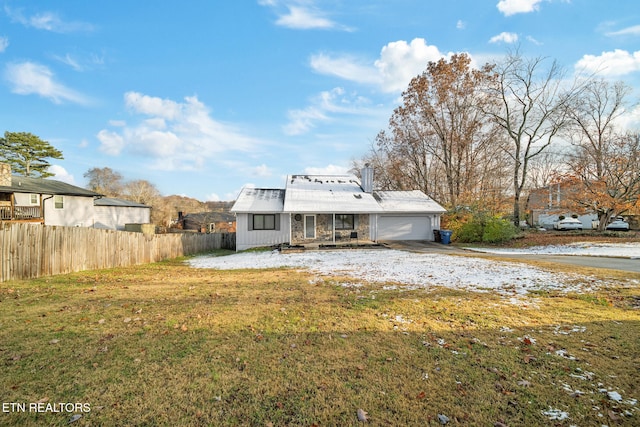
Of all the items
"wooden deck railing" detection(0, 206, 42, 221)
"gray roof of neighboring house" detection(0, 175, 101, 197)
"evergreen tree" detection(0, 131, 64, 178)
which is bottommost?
"wooden deck railing" detection(0, 206, 42, 221)

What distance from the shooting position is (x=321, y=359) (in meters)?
3.48

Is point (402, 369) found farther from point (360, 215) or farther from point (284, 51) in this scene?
point (360, 215)

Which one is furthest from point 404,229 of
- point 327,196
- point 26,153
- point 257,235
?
point 26,153

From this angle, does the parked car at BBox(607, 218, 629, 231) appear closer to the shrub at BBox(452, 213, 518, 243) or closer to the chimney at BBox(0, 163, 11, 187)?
the shrub at BBox(452, 213, 518, 243)

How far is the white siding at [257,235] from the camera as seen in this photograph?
19.0 m

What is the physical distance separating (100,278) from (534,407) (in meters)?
10.2

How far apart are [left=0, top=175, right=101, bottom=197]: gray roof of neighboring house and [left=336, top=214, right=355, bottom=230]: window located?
20893 mm

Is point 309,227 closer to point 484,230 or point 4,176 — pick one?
point 484,230

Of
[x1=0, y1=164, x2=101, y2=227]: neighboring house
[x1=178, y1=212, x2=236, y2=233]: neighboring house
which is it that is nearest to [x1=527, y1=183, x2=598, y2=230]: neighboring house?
[x1=0, y1=164, x2=101, y2=227]: neighboring house

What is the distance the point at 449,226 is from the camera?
21.2 m

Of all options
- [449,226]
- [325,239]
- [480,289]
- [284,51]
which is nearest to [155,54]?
[284,51]

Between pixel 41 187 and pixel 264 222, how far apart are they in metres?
18.2

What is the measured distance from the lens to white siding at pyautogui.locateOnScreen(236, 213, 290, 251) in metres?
19.0

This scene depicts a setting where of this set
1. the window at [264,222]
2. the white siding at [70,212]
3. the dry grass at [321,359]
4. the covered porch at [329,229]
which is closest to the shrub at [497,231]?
the covered porch at [329,229]
